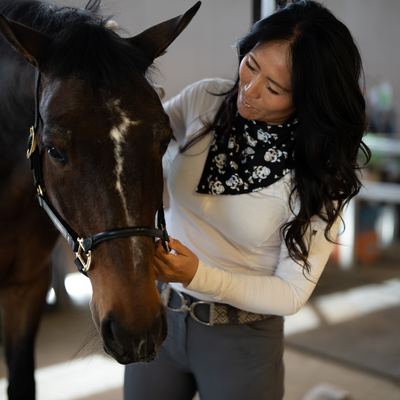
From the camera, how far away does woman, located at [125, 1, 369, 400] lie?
0.93 meters

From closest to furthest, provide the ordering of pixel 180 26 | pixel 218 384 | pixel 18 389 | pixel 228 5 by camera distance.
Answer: pixel 180 26 < pixel 218 384 < pixel 18 389 < pixel 228 5

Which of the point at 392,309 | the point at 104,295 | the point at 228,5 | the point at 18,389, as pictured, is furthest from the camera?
the point at 392,309

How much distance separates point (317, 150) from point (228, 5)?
1020 millimetres

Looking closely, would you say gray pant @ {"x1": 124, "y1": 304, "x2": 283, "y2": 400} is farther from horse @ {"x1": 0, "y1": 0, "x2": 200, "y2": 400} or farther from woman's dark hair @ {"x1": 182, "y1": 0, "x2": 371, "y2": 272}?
horse @ {"x1": 0, "y1": 0, "x2": 200, "y2": 400}

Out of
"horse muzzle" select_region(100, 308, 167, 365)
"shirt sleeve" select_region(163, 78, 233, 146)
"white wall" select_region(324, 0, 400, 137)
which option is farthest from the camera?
"white wall" select_region(324, 0, 400, 137)

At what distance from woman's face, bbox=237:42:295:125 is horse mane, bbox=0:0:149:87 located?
24cm

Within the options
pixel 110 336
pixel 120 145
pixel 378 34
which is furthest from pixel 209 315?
pixel 378 34

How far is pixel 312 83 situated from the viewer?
922 mm

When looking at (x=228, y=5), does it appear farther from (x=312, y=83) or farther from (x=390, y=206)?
(x=390, y=206)

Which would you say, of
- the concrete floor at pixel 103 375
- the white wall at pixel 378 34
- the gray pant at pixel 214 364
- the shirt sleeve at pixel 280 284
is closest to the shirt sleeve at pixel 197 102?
the shirt sleeve at pixel 280 284

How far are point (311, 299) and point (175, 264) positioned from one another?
2.33 meters

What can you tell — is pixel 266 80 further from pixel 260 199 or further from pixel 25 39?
pixel 25 39

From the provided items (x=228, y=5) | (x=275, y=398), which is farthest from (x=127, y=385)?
(x=228, y=5)

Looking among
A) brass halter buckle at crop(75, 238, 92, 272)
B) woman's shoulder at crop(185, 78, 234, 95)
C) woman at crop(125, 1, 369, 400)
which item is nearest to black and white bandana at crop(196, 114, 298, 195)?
woman at crop(125, 1, 369, 400)
